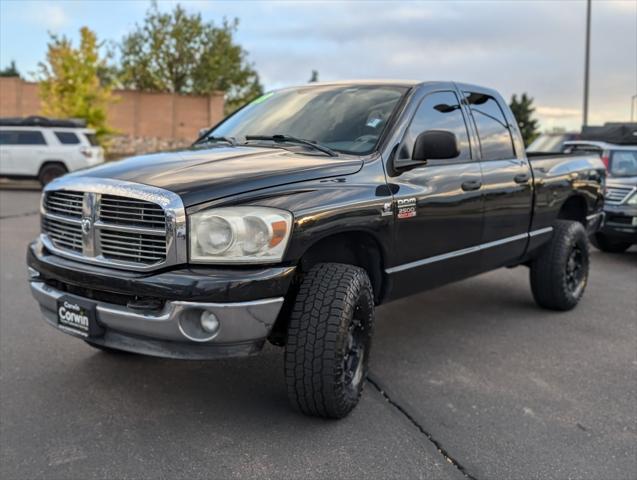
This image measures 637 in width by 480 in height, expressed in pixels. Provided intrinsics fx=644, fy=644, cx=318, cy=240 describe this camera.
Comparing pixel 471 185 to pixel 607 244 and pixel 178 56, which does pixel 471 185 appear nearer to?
pixel 607 244

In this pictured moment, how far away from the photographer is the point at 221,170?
3.26m

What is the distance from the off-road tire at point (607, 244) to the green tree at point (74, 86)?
2109cm

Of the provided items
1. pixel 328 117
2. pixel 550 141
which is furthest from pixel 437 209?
pixel 550 141

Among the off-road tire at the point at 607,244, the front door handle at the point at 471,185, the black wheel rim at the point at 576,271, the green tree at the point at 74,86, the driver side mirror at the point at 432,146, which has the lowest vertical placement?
the off-road tire at the point at 607,244

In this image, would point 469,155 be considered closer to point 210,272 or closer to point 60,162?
point 210,272

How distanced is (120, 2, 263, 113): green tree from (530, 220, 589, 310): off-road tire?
36026mm

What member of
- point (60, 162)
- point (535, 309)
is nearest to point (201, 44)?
point (60, 162)

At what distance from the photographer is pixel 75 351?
4.44m

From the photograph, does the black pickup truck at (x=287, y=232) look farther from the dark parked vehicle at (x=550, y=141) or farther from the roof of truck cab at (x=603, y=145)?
the dark parked vehicle at (x=550, y=141)

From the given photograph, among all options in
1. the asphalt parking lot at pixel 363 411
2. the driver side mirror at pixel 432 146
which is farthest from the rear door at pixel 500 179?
the driver side mirror at pixel 432 146

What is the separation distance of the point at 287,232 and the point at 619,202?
Result: 7182mm

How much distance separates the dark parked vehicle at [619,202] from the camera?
8586 mm

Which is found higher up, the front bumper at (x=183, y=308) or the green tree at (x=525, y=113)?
the green tree at (x=525, y=113)

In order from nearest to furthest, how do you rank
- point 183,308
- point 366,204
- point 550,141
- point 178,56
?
point 183,308, point 366,204, point 550,141, point 178,56
